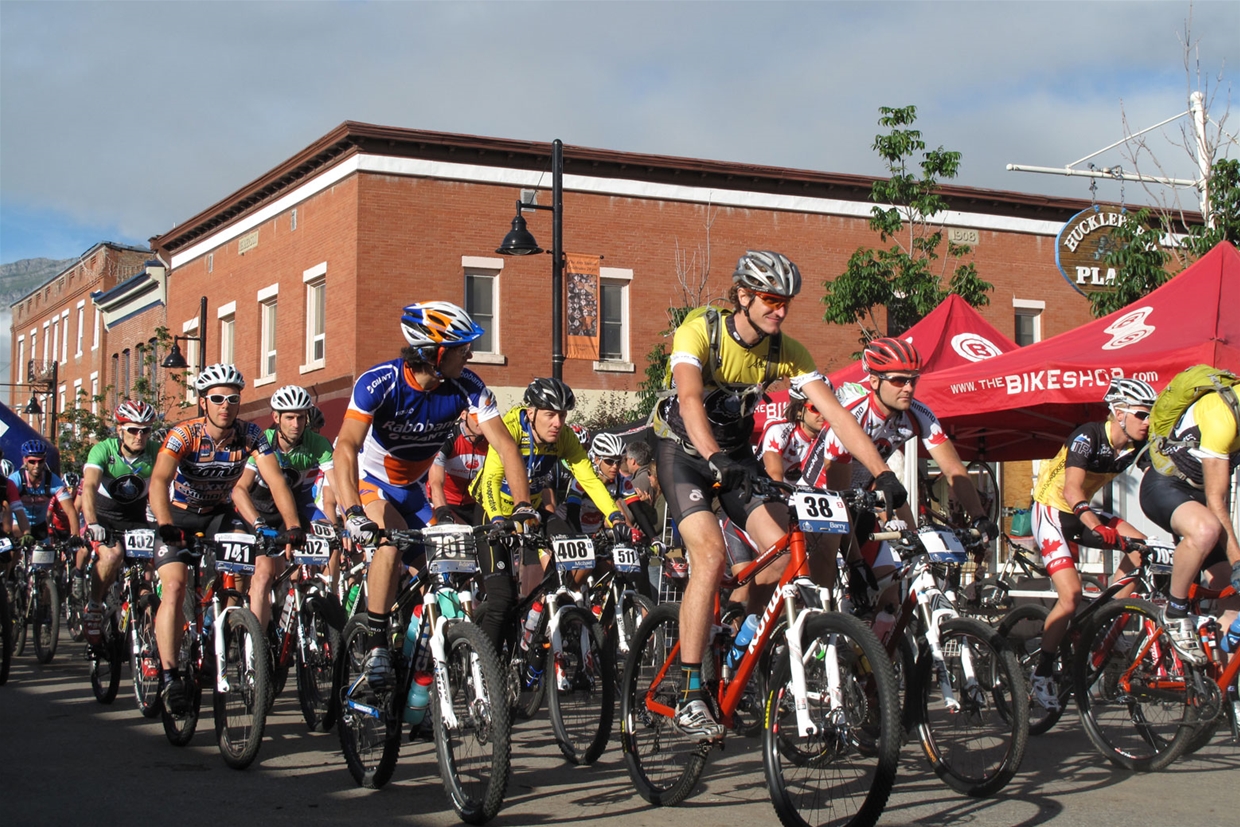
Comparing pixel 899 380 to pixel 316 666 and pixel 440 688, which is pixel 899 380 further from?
pixel 316 666

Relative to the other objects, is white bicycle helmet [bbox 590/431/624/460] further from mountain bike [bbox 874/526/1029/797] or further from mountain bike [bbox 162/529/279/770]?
mountain bike [bbox 874/526/1029/797]

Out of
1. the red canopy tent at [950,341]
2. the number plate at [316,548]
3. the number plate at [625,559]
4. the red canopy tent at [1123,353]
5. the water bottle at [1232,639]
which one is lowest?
the water bottle at [1232,639]

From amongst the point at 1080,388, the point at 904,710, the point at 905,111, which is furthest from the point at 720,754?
the point at 905,111

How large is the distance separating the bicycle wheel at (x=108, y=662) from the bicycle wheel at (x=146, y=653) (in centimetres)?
70

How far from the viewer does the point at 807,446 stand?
8719mm

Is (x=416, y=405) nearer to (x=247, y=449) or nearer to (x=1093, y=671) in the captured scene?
(x=247, y=449)

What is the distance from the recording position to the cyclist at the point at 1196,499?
6.67 metres

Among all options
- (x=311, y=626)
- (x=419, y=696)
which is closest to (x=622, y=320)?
(x=311, y=626)

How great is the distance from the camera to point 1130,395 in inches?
309

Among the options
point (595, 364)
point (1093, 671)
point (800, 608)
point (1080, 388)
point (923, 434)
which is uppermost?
point (595, 364)

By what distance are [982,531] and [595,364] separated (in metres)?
23.2

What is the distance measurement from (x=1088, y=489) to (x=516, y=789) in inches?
156

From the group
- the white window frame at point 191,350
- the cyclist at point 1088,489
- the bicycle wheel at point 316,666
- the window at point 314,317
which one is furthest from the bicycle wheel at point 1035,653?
the white window frame at point 191,350

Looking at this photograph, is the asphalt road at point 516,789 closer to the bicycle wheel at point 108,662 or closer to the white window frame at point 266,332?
the bicycle wheel at point 108,662
